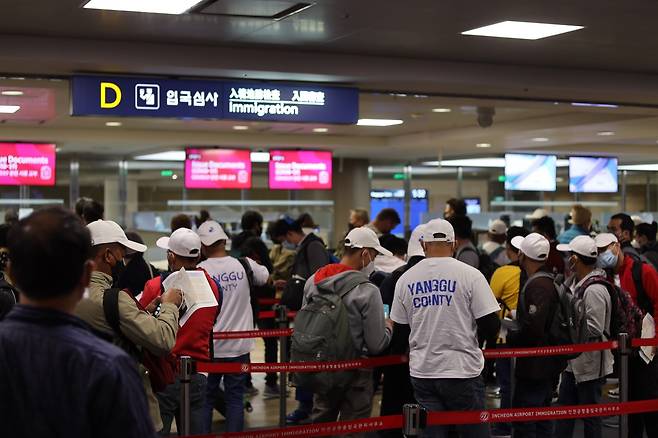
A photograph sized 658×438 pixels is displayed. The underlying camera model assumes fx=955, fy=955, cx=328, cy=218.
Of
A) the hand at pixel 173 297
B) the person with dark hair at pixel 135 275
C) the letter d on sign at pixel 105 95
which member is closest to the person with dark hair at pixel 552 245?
the person with dark hair at pixel 135 275

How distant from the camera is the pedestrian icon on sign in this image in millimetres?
7234

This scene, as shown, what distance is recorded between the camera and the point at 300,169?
52.9 feet

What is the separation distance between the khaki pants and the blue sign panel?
2.79 m

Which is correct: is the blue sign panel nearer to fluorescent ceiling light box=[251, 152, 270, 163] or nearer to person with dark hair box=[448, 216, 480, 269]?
person with dark hair box=[448, 216, 480, 269]

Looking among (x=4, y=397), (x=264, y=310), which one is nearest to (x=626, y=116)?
(x=264, y=310)

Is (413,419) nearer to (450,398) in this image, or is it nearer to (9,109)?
(450,398)

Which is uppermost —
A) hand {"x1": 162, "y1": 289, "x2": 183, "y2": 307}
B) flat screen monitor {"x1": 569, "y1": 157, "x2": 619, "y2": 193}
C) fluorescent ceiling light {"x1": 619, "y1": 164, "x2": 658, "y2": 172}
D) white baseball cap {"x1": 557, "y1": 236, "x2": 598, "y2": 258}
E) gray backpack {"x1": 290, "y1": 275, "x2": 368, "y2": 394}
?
fluorescent ceiling light {"x1": 619, "y1": 164, "x2": 658, "y2": 172}

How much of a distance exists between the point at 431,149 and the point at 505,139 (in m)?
1.95

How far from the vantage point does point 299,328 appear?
5453 mm

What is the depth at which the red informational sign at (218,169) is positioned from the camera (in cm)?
1541

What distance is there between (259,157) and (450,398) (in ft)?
39.9

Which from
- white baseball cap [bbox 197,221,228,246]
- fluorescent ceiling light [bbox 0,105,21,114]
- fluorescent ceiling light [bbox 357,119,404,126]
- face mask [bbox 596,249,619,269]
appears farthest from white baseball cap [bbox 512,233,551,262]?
fluorescent ceiling light [bbox 357,119,404,126]

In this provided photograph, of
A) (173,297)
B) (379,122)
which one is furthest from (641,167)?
(173,297)

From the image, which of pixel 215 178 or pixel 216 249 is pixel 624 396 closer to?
pixel 216 249
